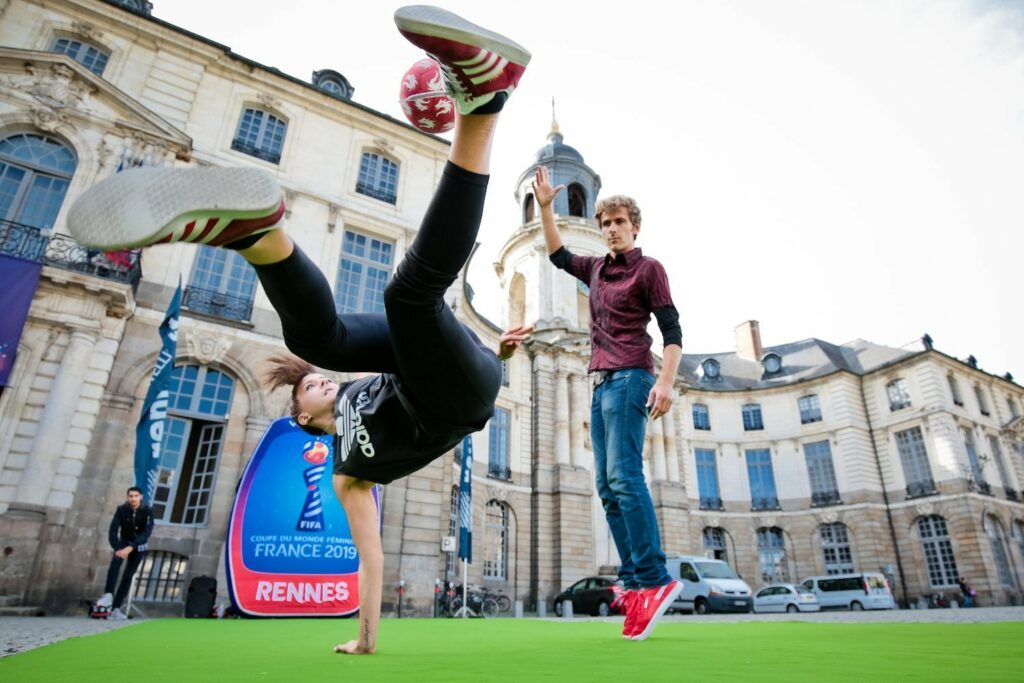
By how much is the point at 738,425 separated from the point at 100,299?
33.8 m

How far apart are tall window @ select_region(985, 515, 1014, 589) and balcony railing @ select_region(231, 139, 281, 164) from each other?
3496cm

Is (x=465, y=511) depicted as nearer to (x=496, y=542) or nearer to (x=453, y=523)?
(x=453, y=523)

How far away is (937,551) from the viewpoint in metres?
27.9

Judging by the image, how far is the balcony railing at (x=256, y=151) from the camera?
45.7ft

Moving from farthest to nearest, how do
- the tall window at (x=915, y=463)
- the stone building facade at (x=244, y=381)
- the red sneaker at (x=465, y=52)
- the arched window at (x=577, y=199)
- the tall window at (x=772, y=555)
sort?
the arched window at (x=577, y=199) → the tall window at (x=772, y=555) → the tall window at (x=915, y=463) → the stone building facade at (x=244, y=381) → the red sneaker at (x=465, y=52)

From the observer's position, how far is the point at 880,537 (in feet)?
95.8

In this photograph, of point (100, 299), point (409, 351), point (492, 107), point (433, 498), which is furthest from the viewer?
point (433, 498)

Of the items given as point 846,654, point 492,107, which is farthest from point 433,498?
point 492,107

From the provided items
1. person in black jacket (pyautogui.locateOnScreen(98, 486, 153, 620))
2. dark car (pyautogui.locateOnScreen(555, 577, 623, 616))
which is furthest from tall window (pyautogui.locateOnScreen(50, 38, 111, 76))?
dark car (pyautogui.locateOnScreen(555, 577, 623, 616))

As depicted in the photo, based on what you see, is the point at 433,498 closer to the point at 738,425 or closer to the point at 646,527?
the point at 646,527

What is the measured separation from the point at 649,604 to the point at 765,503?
112ft

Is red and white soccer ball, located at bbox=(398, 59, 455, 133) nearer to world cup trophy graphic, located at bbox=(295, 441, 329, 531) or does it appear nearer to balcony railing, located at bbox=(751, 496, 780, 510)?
world cup trophy graphic, located at bbox=(295, 441, 329, 531)

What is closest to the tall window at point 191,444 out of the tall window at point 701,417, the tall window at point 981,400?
the tall window at point 701,417

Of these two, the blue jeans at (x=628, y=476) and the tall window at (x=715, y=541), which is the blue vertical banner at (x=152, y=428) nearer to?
the blue jeans at (x=628, y=476)
